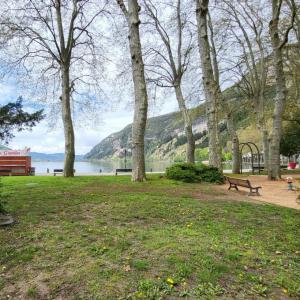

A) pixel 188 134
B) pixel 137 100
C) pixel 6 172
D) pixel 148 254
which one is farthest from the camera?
pixel 6 172

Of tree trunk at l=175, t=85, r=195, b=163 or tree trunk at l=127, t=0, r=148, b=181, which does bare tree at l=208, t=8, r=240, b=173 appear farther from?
tree trunk at l=127, t=0, r=148, b=181

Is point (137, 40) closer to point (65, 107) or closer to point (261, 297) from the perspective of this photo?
point (65, 107)

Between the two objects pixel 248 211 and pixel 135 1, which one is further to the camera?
pixel 135 1

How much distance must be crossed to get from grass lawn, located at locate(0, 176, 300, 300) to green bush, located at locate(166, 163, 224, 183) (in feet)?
31.9

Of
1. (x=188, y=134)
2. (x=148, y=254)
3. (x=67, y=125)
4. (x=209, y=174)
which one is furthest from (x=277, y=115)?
(x=148, y=254)

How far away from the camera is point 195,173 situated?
60.4 feet

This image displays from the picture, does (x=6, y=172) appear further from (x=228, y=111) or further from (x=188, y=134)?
(x=228, y=111)

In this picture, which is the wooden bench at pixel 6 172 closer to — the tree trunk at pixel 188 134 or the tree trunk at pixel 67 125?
the tree trunk at pixel 67 125

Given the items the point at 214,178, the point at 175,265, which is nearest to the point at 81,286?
the point at 175,265

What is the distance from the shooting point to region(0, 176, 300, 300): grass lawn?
4070 mm

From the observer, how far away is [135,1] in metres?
17.0

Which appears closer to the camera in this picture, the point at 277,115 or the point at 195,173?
the point at 195,173

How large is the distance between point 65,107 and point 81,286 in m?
18.8

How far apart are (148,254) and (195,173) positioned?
44.6 feet
